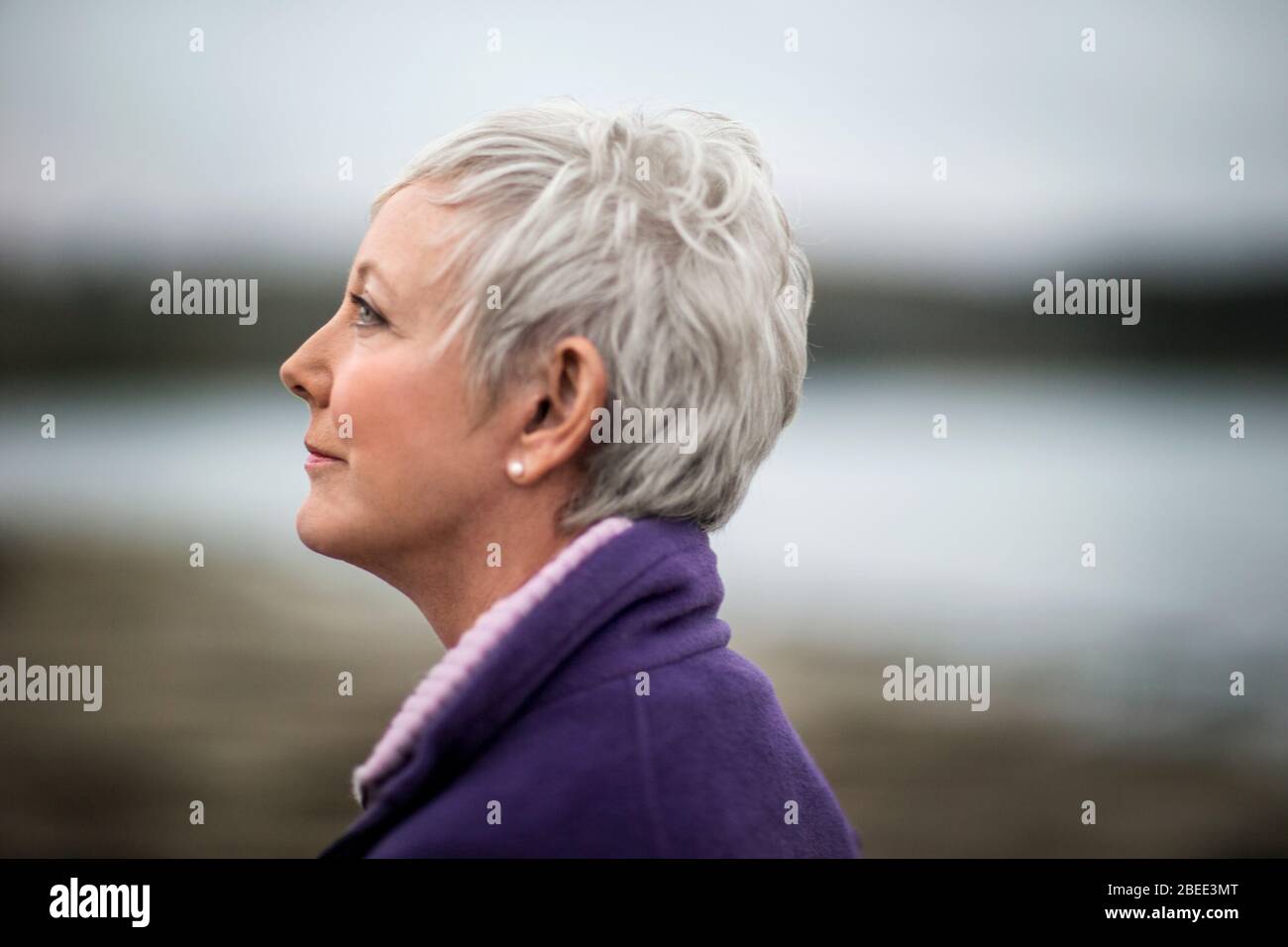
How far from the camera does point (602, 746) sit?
5.10 ft

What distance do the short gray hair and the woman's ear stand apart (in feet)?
0.10

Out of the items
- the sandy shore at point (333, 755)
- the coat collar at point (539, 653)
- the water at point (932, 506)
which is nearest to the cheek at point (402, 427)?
the coat collar at point (539, 653)

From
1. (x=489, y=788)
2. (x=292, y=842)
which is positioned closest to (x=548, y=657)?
Result: (x=489, y=788)

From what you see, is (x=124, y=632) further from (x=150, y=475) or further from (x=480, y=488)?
(x=480, y=488)

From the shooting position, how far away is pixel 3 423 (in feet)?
46.2

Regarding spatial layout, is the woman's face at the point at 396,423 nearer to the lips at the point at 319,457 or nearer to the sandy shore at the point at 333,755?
the lips at the point at 319,457

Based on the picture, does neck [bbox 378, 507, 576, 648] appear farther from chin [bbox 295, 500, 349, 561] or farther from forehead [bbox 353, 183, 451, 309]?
forehead [bbox 353, 183, 451, 309]

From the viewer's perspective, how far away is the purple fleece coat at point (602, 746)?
1.52 m

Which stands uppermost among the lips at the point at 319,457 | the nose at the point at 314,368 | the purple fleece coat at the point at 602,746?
the nose at the point at 314,368

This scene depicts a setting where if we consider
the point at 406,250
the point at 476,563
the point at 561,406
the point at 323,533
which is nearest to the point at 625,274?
the point at 561,406

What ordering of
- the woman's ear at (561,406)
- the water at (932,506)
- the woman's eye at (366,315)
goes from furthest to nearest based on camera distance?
the water at (932,506)
the woman's eye at (366,315)
the woman's ear at (561,406)

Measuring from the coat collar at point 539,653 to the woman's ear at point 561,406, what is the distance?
0.43 feet

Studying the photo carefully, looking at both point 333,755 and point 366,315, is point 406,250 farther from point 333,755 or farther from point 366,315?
point 333,755
